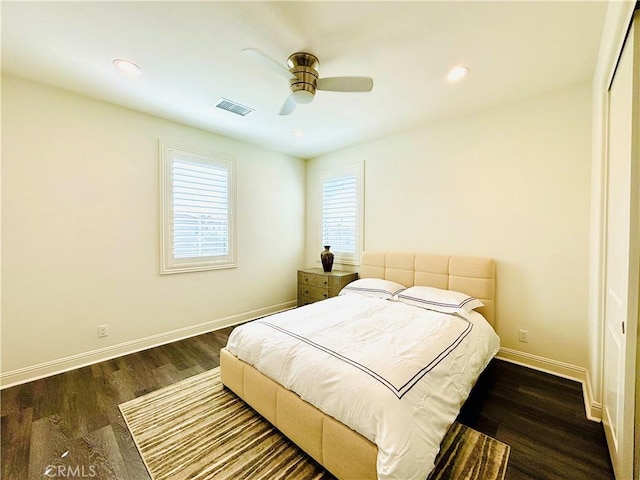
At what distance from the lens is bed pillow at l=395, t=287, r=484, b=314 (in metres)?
2.55

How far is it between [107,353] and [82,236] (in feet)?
4.22

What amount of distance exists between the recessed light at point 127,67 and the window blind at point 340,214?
9.48ft

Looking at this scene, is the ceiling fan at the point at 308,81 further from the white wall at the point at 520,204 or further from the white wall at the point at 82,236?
the white wall at the point at 82,236

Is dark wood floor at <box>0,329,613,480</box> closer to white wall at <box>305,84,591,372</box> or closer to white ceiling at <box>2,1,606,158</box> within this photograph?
white wall at <box>305,84,591,372</box>

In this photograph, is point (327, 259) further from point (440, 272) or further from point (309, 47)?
point (309, 47)

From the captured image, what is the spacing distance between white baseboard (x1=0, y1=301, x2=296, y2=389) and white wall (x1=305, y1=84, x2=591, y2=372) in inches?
112

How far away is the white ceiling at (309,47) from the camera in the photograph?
1.64m

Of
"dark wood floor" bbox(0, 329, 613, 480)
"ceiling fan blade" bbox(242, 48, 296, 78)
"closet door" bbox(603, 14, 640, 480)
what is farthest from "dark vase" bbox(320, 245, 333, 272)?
"closet door" bbox(603, 14, 640, 480)

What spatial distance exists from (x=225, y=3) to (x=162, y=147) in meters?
2.13

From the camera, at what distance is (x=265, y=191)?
4336mm

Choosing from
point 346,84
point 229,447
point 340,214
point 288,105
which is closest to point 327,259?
point 340,214

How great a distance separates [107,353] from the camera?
2.84m
